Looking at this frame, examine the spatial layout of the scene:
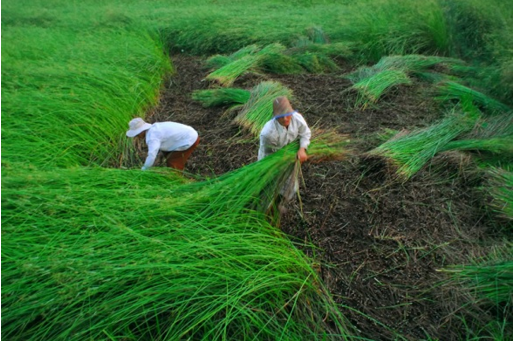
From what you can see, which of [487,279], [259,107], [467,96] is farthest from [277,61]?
[487,279]

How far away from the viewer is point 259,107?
169 inches

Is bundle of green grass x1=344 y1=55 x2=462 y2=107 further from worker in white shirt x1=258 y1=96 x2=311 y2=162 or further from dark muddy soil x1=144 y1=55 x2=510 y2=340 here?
worker in white shirt x1=258 y1=96 x2=311 y2=162

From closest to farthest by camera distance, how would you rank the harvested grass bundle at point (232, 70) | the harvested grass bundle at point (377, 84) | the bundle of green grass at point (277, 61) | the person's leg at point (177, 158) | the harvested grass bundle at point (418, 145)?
the harvested grass bundle at point (418, 145), the person's leg at point (177, 158), the harvested grass bundle at point (377, 84), the harvested grass bundle at point (232, 70), the bundle of green grass at point (277, 61)

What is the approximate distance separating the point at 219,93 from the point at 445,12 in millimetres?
3312

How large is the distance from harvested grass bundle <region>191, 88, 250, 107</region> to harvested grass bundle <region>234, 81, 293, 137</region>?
124 mm

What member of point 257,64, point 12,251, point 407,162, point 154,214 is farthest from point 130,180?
point 257,64

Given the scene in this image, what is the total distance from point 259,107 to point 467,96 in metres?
1.96

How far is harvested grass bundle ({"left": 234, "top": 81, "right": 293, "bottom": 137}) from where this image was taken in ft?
13.6

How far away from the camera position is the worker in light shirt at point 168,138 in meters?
3.37

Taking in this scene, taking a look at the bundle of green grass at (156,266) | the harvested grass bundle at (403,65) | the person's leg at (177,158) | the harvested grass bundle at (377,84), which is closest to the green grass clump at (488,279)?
the bundle of green grass at (156,266)

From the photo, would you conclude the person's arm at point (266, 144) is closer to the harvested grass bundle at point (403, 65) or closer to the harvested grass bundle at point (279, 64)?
the harvested grass bundle at point (403, 65)

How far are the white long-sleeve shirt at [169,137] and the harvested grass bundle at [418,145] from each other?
1.41m

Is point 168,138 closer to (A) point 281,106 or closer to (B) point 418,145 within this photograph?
(A) point 281,106

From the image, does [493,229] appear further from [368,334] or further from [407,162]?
[368,334]
